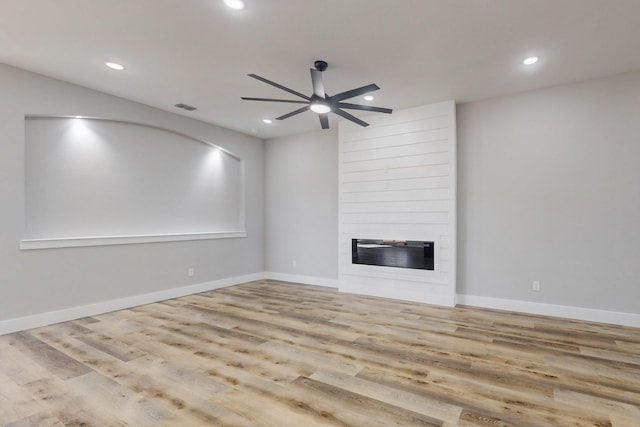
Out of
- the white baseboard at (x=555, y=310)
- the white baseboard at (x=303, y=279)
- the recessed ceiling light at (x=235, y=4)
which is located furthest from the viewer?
the white baseboard at (x=303, y=279)

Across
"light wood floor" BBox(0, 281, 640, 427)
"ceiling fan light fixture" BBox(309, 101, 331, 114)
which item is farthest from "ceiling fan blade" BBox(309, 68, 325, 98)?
"light wood floor" BBox(0, 281, 640, 427)

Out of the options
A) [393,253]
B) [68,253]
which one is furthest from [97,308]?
[393,253]

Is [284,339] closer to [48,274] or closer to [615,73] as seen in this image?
[48,274]

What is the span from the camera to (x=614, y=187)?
3.91 m

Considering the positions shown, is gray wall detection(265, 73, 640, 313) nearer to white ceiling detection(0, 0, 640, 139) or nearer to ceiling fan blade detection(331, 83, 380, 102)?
white ceiling detection(0, 0, 640, 139)

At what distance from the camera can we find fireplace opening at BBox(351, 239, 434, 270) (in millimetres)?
4859

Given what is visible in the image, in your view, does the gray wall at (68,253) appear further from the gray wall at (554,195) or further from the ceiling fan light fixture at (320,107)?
the gray wall at (554,195)

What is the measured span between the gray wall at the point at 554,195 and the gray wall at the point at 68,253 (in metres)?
4.33

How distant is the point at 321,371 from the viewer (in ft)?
8.80

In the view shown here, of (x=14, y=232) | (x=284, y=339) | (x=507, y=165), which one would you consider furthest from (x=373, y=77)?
(x=14, y=232)

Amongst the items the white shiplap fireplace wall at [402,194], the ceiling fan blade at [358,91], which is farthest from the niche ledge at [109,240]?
the ceiling fan blade at [358,91]

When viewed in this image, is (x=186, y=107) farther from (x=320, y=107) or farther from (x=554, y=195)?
(x=554, y=195)

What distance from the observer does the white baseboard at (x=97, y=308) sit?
364cm

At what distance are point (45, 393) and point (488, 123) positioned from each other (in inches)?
217
